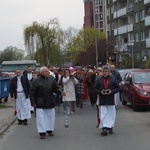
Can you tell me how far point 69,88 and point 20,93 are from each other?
349 centimetres

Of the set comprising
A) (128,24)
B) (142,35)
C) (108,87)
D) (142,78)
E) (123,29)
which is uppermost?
(128,24)

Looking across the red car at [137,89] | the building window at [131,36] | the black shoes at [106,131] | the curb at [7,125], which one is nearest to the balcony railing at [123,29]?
the building window at [131,36]

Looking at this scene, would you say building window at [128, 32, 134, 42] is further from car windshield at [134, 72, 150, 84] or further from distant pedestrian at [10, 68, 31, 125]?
distant pedestrian at [10, 68, 31, 125]

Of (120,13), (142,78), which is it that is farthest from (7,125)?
(120,13)

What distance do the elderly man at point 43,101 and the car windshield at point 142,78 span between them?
722 centimetres

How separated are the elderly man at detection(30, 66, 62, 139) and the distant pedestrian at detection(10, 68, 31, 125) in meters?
2.74

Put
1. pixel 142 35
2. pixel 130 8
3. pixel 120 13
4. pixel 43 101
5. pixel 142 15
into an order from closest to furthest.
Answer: pixel 43 101, pixel 142 15, pixel 142 35, pixel 130 8, pixel 120 13

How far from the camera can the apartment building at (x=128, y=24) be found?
5941 centimetres

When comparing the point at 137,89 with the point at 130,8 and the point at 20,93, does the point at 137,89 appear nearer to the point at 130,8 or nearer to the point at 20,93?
the point at 20,93

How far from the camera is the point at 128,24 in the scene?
2822 inches

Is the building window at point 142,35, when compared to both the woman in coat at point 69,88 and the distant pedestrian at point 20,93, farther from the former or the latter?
the distant pedestrian at point 20,93

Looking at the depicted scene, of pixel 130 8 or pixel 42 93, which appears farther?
pixel 130 8

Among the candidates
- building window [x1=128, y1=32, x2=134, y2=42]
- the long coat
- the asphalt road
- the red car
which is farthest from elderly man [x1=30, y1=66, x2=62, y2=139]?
building window [x1=128, y1=32, x2=134, y2=42]

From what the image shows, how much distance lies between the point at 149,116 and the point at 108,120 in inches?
169
